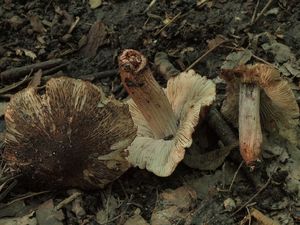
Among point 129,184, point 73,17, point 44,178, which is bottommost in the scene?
point 129,184

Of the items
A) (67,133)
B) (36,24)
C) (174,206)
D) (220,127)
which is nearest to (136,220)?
(174,206)

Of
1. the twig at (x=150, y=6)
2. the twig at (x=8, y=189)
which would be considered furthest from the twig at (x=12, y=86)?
the twig at (x=150, y=6)

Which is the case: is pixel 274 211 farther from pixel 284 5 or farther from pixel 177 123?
pixel 284 5

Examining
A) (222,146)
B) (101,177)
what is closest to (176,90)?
(222,146)

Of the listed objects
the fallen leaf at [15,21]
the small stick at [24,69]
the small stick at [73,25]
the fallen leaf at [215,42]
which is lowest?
the fallen leaf at [215,42]

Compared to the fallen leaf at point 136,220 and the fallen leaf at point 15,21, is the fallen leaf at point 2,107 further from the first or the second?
the fallen leaf at point 136,220

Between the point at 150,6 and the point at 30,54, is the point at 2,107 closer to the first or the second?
the point at 30,54
